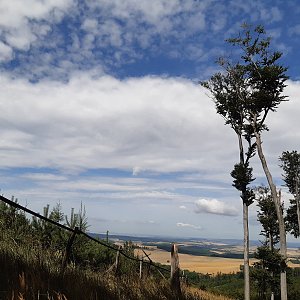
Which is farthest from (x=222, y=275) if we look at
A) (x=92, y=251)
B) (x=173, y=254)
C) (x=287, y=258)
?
(x=173, y=254)

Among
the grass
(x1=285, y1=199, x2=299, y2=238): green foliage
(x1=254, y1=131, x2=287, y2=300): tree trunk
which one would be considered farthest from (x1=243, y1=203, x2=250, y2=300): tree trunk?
the grass

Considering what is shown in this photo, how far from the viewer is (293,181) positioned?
35500 mm

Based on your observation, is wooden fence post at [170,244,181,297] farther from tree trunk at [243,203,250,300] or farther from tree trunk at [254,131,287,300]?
tree trunk at [243,203,250,300]

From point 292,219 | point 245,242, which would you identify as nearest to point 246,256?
point 245,242

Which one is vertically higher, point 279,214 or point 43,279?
point 279,214

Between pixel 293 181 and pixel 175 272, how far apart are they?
31.1 meters

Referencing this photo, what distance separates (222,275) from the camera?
86312 mm

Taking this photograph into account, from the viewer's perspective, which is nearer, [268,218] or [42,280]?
[42,280]

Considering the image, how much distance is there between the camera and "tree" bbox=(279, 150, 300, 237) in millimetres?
34906

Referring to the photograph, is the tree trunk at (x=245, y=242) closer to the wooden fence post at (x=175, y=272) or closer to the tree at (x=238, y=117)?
the tree at (x=238, y=117)

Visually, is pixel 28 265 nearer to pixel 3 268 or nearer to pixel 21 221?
pixel 3 268

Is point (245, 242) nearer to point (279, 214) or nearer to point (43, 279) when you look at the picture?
point (279, 214)

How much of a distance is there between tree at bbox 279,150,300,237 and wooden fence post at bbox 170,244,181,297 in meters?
29.7

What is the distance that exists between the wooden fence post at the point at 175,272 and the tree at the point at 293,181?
29.7 m
